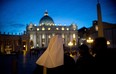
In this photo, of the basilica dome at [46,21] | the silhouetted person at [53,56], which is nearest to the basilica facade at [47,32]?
the basilica dome at [46,21]

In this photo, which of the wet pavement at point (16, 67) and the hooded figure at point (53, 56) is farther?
the wet pavement at point (16, 67)

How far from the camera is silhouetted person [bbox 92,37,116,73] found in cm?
291

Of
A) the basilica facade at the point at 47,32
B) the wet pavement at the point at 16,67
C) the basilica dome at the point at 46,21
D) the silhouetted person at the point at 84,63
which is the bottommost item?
the wet pavement at the point at 16,67

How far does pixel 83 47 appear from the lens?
160 inches

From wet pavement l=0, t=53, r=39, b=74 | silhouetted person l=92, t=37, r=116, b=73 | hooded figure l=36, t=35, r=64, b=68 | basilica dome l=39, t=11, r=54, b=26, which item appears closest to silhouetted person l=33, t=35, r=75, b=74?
hooded figure l=36, t=35, r=64, b=68

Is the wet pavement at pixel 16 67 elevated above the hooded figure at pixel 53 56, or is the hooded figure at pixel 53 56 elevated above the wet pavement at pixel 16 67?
the hooded figure at pixel 53 56

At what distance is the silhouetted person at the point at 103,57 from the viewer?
291 cm

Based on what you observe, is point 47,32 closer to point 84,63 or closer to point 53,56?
point 84,63

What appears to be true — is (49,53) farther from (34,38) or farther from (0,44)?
(34,38)

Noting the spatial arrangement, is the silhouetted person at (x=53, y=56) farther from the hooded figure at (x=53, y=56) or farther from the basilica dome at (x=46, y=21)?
the basilica dome at (x=46, y=21)

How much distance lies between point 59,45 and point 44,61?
1.11ft

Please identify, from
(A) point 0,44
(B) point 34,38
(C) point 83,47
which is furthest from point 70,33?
(C) point 83,47

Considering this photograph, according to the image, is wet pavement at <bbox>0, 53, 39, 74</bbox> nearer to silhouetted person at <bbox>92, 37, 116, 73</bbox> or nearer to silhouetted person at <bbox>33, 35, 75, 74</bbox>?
silhouetted person at <bbox>33, 35, 75, 74</bbox>

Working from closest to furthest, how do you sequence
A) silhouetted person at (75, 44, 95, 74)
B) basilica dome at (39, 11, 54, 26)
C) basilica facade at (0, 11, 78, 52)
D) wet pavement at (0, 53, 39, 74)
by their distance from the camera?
silhouetted person at (75, 44, 95, 74) → wet pavement at (0, 53, 39, 74) → basilica facade at (0, 11, 78, 52) → basilica dome at (39, 11, 54, 26)
